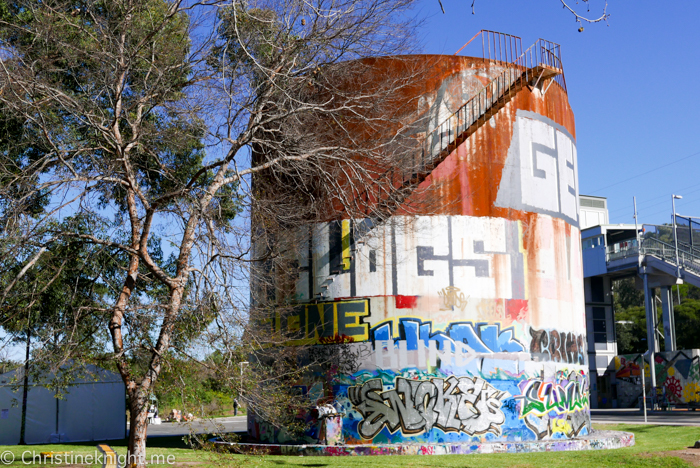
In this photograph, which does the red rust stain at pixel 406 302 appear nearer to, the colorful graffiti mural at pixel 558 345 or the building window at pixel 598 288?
the colorful graffiti mural at pixel 558 345

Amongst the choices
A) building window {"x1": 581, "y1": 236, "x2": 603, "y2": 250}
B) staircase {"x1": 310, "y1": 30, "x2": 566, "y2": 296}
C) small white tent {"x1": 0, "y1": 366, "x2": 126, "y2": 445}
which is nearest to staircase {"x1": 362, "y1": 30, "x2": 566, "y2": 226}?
staircase {"x1": 310, "y1": 30, "x2": 566, "y2": 296}

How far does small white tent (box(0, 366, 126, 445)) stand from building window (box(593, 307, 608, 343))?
130ft

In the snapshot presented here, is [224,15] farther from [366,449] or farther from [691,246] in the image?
[691,246]

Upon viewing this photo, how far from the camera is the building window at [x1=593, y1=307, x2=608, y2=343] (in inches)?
2290

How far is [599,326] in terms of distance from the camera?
5850 cm

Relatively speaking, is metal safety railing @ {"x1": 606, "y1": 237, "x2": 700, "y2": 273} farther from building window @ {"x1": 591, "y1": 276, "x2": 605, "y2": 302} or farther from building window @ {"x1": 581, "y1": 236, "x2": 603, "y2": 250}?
building window @ {"x1": 591, "y1": 276, "x2": 605, "y2": 302}

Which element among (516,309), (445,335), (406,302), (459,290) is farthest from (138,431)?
(516,309)

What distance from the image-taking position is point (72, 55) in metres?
18.0

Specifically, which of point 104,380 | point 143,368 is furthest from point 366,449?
point 104,380

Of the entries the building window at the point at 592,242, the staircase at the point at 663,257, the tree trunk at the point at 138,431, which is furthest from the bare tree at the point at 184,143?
the building window at the point at 592,242

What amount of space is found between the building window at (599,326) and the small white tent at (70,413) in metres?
39.6

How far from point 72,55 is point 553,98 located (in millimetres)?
15821

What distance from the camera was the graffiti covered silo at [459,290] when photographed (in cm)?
2084

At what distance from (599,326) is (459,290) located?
41.3 m
